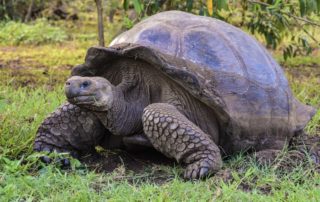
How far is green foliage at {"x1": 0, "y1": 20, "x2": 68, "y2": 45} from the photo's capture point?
9.85m

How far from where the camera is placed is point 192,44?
3.64 m

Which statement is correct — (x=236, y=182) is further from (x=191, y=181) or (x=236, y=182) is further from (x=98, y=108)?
(x=98, y=108)

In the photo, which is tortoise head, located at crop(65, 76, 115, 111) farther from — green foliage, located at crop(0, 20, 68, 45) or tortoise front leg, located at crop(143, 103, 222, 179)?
green foliage, located at crop(0, 20, 68, 45)

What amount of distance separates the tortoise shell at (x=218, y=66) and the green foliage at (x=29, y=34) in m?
6.25

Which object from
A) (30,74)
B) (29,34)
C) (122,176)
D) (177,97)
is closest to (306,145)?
(177,97)

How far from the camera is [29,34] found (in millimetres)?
10156

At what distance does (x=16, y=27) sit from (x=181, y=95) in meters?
7.58

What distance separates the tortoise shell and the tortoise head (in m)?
0.24

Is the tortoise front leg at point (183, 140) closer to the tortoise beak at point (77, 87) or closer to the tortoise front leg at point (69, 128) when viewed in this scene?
the tortoise beak at point (77, 87)

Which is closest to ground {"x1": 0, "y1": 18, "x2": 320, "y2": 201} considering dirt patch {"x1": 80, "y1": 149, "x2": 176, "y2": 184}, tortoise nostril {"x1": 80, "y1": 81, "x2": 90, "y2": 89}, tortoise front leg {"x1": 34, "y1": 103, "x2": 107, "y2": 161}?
Answer: dirt patch {"x1": 80, "y1": 149, "x2": 176, "y2": 184}

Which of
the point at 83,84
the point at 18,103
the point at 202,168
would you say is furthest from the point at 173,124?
the point at 18,103

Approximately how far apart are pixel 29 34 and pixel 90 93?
7089 millimetres

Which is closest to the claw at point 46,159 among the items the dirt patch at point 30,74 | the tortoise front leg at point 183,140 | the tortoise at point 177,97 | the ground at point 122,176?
the ground at point 122,176

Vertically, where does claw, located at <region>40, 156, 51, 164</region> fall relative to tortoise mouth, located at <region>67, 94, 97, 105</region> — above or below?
below
